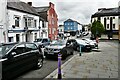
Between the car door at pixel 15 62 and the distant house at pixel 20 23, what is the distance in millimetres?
17420

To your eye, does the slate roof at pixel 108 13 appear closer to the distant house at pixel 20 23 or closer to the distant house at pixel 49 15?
the distant house at pixel 49 15

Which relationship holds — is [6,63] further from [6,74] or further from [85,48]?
[85,48]

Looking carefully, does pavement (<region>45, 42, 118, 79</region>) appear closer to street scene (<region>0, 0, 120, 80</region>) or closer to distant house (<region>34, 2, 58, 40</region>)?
street scene (<region>0, 0, 120, 80</region>)

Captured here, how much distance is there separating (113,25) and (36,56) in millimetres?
49023

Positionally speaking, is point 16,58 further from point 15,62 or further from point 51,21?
point 51,21

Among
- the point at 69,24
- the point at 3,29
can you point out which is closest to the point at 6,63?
the point at 3,29

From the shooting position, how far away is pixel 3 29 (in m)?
22.9

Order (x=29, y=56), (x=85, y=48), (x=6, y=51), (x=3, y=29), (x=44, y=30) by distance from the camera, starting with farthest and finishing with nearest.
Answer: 1. (x=44, y=30)
2. (x=3, y=29)
3. (x=85, y=48)
4. (x=29, y=56)
5. (x=6, y=51)

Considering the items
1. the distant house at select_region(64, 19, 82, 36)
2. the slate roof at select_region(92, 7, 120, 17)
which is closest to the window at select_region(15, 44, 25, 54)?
the slate roof at select_region(92, 7, 120, 17)

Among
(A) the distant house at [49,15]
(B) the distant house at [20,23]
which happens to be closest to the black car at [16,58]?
(B) the distant house at [20,23]

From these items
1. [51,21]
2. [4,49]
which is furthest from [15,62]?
[51,21]

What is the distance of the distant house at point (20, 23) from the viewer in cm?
2488

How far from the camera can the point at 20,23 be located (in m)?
27.9

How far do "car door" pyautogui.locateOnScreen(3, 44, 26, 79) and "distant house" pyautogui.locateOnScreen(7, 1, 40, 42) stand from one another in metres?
17.4
